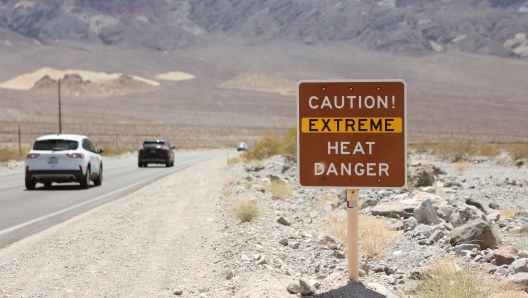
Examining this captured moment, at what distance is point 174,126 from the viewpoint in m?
107

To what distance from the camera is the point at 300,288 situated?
6.52 m

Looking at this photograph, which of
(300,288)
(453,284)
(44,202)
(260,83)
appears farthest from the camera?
(260,83)

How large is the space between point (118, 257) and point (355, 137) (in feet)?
13.8

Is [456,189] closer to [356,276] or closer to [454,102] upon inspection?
[356,276]

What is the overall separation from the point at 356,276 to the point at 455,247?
2.41m

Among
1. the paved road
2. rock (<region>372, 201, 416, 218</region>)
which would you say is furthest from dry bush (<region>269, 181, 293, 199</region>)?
rock (<region>372, 201, 416, 218</region>)

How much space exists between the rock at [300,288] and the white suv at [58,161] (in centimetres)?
1519

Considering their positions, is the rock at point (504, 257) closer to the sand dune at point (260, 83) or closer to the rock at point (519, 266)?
the rock at point (519, 266)

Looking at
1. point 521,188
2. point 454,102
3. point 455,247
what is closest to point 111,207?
point 455,247

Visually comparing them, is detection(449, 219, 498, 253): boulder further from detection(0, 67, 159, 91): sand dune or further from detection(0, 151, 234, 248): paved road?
detection(0, 67, 159, 91): sand dune

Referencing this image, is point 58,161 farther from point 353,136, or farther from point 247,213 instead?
point 353,136

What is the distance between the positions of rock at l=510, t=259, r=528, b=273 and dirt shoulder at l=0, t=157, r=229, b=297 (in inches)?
120

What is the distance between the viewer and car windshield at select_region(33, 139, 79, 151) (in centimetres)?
2075

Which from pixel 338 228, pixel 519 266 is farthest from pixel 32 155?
pixel 519 266
